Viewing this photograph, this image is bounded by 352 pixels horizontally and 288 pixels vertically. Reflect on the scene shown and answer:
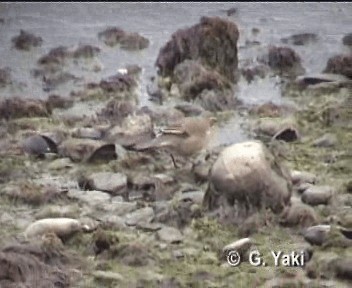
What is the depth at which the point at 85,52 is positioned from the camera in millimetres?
→ 3096

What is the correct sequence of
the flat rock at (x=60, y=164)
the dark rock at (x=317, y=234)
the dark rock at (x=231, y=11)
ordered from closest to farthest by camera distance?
the dark rock at (x=317, y=234), the flat rock at (x=60, y=164), the dark rock at (x=231, y=11)

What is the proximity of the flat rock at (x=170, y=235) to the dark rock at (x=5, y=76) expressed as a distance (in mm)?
817

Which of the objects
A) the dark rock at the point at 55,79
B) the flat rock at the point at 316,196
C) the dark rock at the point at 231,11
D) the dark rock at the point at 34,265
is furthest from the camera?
the dark rock at the point at 231,11

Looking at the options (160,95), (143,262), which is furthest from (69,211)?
(160,95)

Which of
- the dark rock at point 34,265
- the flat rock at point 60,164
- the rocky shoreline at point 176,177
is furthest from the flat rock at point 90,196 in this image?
the dark rock at point 34,265

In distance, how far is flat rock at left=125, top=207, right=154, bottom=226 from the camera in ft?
8.70

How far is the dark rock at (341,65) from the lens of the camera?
10.0 ft

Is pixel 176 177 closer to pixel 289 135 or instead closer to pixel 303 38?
pixel 289 135

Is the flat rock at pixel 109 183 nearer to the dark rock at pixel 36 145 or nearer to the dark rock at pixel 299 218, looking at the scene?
the dark rock at pixel 36 145

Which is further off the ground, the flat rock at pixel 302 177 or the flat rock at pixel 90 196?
the flat rock at pixel 302 177

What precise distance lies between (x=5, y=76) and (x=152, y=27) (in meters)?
0.56

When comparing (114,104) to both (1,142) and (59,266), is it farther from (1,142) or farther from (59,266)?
(59,266)

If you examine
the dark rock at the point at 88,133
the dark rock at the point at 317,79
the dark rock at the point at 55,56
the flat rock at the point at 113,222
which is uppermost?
the dark rock at the point at 55,56

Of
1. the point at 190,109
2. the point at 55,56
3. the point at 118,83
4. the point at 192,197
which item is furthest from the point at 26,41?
the point at 192,197
